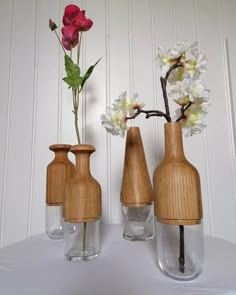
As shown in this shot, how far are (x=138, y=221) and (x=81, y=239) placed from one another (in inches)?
7.7

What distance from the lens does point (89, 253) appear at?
0.49 metres

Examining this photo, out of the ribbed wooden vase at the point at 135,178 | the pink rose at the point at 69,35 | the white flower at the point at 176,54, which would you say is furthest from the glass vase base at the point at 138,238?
the pink rose at the point at 69,35

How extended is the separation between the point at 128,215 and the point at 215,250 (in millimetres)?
239

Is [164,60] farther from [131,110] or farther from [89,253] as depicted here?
[89,253]

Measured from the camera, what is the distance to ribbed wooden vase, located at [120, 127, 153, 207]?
582mm

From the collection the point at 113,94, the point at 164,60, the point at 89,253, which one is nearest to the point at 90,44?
the point at 113,94

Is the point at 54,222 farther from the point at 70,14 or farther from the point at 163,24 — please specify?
the point at 163,24

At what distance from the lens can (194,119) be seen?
1.46ft

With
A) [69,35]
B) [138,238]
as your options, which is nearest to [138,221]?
[138,238]

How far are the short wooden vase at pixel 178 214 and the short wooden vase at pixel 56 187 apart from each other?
31 cm

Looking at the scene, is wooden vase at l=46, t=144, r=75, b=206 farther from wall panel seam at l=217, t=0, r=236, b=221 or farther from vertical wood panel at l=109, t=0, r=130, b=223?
wall panel seam at l=217, t=0, r=236, b=221

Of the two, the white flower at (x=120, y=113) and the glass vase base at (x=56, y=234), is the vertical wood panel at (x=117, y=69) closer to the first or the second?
the glass vase base at (x=56, y=234)

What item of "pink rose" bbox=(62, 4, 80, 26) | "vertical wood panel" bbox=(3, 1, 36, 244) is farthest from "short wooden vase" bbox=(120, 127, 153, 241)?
"vertical wood panel" bbox=(3, 1, 36, 244)

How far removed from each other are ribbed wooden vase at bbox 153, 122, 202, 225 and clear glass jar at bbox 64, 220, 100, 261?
0.18 m
